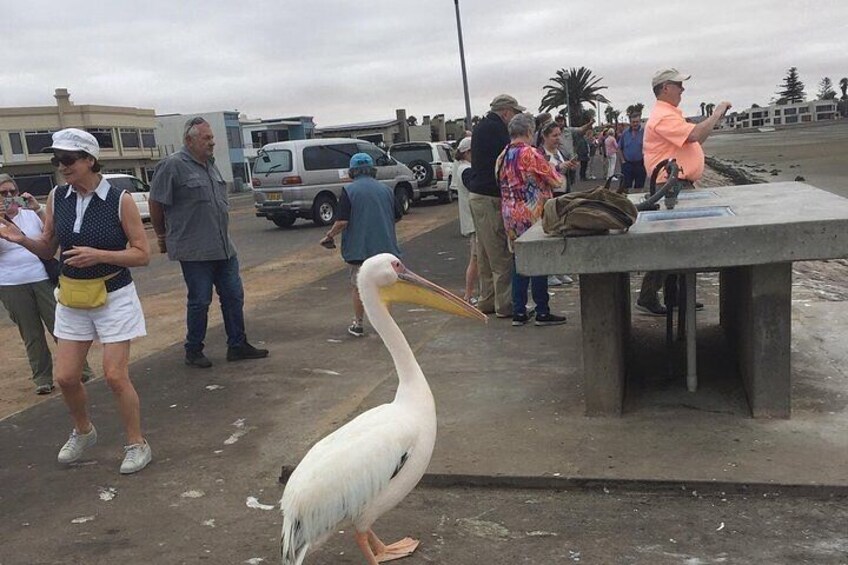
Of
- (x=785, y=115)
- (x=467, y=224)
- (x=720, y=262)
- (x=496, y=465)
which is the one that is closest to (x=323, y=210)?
(x=467, y=224)

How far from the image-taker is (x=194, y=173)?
19.1 ft

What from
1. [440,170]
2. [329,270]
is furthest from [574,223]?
[440,170]

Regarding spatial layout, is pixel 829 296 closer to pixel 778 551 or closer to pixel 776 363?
pixel 776 363

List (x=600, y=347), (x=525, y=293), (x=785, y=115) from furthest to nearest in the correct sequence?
(x=785, y=115) < (x=525, y=293) < (x=600, y=347)

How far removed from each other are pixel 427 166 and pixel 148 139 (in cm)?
4235

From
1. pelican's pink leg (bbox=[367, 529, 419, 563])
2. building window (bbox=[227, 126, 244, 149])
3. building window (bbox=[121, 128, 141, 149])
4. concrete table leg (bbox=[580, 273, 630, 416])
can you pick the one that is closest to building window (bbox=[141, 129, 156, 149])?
building window (bbox=[121, 128, 141, 149])

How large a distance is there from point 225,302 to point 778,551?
15.0ft

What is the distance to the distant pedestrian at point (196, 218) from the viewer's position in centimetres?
577

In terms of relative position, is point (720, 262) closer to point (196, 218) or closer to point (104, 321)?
point (104, 321)

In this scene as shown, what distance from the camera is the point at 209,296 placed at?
19.5ft

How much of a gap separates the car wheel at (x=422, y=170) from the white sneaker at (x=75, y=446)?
17767 mm

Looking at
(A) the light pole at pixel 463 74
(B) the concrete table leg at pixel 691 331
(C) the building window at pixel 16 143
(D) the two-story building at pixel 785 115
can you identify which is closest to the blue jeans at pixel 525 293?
(B) the concrete table leg at pixel 691 331

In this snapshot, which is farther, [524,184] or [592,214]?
[524,184]

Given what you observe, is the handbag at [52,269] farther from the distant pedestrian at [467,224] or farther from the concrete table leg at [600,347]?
the concrete table leg at [600,347]
